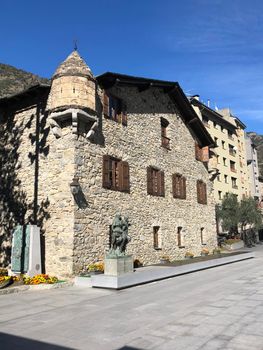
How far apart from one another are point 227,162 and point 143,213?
93.4ft

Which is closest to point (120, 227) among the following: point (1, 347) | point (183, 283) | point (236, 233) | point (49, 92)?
point (183, 283)

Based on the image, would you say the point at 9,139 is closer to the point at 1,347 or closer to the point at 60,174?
the point at 60,174

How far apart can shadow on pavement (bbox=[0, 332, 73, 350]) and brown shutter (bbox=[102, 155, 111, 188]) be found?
8.79 meters

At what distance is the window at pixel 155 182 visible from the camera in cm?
1773

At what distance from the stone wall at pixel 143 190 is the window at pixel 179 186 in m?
0.30

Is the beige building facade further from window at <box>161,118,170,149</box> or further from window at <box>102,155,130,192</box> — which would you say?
window at <box>102,155,130,192</box>

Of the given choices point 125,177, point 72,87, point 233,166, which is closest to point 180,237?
point 125,177

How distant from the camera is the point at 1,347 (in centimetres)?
571

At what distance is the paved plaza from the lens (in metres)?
5.82

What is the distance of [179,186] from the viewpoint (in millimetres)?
20594

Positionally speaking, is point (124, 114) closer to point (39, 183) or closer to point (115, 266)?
point (39, 183)

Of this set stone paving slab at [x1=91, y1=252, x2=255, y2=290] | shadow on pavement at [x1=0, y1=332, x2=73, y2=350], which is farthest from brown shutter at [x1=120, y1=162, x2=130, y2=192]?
shadow on pavement at [x1=0, y1=332, x2=73, y2=350]

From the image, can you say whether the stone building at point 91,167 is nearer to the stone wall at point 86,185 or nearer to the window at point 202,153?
the stone wall at point 86,185

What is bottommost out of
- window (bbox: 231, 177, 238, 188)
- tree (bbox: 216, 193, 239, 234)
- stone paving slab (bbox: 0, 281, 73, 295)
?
stone paving slab (bbox: 0, 281, 73, 295)
